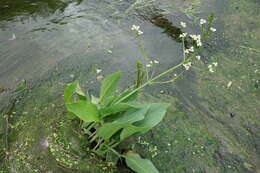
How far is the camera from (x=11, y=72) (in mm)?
3016

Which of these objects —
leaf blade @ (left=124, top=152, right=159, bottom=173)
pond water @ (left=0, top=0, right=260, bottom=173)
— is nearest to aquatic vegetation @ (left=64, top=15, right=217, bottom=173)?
leaf blade @ (left=124, top=152, right=159, bottom=173)

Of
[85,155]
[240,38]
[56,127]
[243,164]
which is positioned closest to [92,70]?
[56,127]

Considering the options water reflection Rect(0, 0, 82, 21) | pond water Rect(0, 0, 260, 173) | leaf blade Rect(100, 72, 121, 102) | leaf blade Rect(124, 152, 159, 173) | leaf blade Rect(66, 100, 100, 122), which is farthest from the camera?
water reflection Rect(0, 0, 82, 21)

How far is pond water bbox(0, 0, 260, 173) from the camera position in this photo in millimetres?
2551

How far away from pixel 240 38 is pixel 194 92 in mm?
1320

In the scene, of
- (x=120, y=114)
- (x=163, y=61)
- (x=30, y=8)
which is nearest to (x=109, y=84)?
(x=120, y=114)

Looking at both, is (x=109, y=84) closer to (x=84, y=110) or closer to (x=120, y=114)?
(x=120, y=114)

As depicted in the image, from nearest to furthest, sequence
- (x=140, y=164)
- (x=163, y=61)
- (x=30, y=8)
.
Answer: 1. (x=140, y=164)
2. (x=163, y=61)
3. (x=30, y=8)

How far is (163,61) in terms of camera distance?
3.42 metres

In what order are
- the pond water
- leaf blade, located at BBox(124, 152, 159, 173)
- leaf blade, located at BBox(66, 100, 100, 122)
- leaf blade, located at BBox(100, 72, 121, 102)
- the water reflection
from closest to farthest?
1. leaf blade, located at BBox(66, 100, 100, 122)
2. leaf blade, located at BBox(124, 152, 159, 173)
3. leaf blade, located at BBox(100, 72, 121, 102)
4. the pond water
5. the water reflection

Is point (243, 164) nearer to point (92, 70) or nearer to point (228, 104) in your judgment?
point (228, 104)

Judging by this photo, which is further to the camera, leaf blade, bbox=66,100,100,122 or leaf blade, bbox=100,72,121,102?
leaf blade, bbox=100,72,121,102

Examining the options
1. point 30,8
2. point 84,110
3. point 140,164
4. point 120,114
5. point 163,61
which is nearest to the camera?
point 84,110

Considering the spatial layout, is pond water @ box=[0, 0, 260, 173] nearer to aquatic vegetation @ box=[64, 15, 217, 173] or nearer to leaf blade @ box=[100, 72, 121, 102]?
aquatic vegetation @ box=[64, 15, 217, 173]
